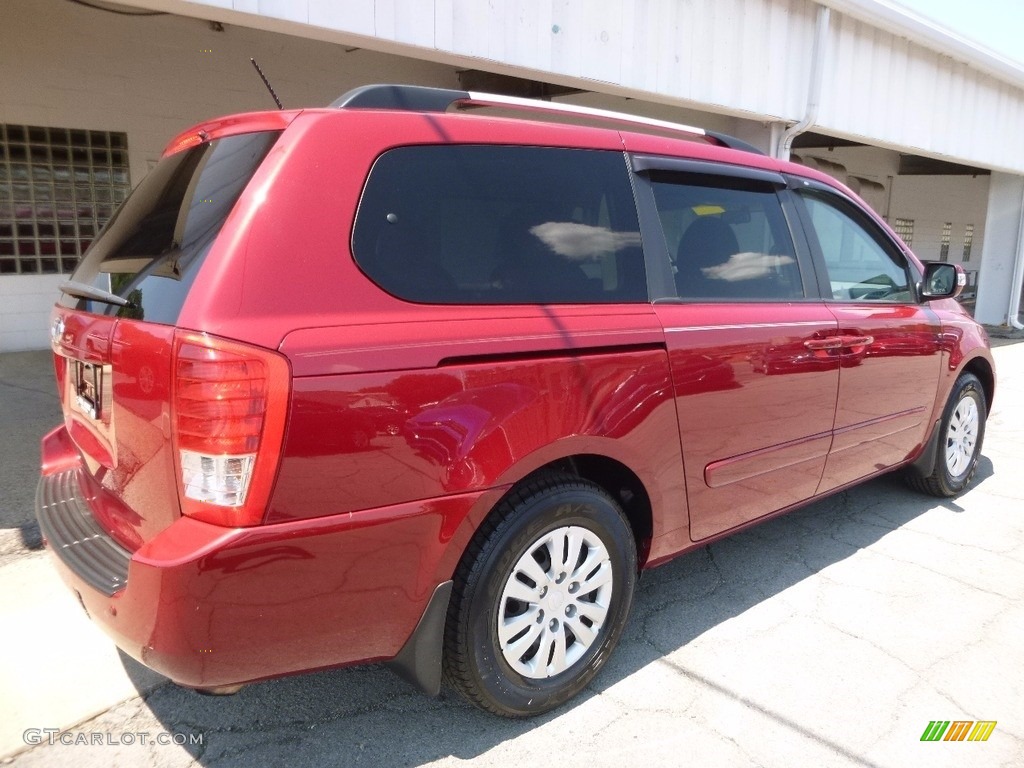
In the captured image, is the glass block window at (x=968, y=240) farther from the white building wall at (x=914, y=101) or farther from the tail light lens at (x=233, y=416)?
the tail light lens at (x=233, y=416)

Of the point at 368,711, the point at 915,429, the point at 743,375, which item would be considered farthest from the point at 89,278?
the point at 915,429

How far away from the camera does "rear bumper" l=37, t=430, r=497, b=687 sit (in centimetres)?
172

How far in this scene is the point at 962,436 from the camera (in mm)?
4516

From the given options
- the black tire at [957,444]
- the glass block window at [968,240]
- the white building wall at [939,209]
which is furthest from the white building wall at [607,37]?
the glass block window at [968,240]

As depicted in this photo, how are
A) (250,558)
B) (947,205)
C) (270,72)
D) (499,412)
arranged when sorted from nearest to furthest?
(250,558) → (499,412) → (270,72) → (947,205)

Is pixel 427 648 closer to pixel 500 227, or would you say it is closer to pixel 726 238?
pixel 500 227

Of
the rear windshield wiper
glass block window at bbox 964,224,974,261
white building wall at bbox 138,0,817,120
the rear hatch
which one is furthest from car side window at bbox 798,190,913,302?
glass block window at bbox 964,224,974,261

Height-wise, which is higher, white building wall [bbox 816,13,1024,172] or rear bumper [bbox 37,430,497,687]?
white building wall [bbox 816,13,1024,172]

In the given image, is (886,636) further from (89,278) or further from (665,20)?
(665,20)

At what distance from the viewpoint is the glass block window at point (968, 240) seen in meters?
21.4

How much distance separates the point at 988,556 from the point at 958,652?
1137mm

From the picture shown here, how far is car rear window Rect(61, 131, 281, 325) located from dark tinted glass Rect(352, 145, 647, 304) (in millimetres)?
358

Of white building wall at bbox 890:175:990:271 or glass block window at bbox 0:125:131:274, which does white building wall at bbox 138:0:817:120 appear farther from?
white building wall at bbox 890:175:990:271

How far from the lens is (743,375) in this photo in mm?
2805
